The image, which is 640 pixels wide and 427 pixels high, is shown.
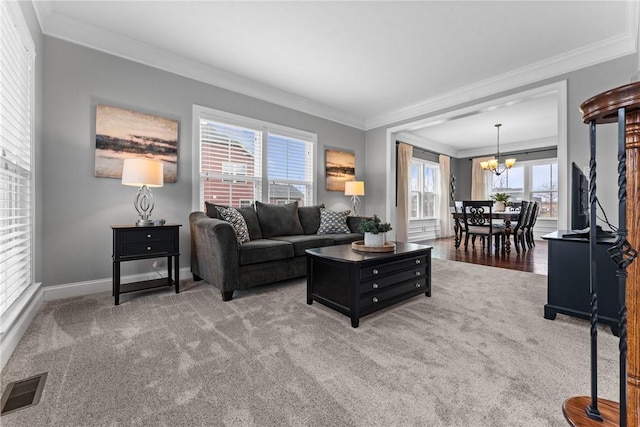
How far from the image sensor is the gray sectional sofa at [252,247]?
2.62m

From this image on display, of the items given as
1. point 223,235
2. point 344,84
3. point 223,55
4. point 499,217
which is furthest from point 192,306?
point 499,217

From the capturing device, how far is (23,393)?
131cm

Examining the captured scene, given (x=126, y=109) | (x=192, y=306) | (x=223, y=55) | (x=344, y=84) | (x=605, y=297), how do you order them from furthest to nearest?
(x=344, y=84) → (x=223, y=55) → (x=126, y=109) → (x=192, y=306) → (x=605, y=297)

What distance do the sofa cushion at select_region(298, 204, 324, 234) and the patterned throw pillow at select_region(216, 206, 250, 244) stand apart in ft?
3.51

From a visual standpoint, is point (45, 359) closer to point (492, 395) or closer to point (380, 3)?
point (492, 395)

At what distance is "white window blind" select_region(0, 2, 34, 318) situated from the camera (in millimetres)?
1735

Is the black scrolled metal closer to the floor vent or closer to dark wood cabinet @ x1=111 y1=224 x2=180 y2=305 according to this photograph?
the floor vent

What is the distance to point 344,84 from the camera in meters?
4.05

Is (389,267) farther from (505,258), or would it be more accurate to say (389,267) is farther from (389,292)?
(505,258)

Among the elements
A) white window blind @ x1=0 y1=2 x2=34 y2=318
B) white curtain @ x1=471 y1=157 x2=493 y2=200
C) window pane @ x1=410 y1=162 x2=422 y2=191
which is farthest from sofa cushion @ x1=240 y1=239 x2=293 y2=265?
white curtain @ x1=471 y1=157 x2=493 y2=200

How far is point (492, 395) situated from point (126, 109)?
3.87 metres

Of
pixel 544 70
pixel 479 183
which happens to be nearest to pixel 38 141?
pixel 544 70

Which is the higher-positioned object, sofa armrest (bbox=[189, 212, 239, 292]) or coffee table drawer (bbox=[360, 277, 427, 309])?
sofa armrest (bbox=[189, 212, 239, 292])

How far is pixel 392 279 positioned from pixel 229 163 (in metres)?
2.67
